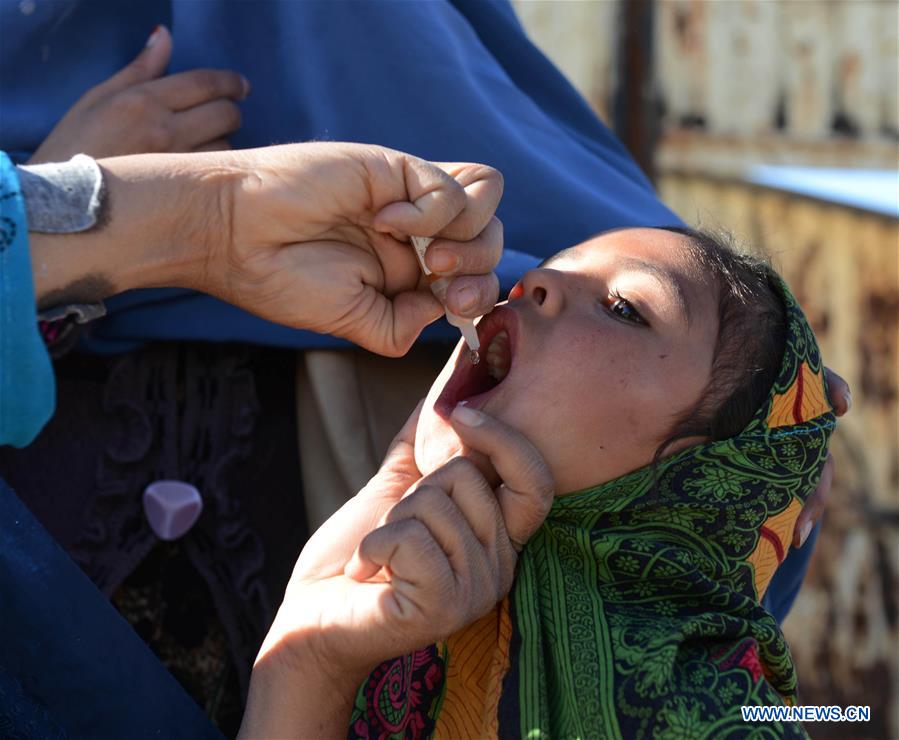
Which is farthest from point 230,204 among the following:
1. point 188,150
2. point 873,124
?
point 873,124

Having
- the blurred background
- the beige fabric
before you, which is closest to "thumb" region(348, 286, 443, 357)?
the beige fabric

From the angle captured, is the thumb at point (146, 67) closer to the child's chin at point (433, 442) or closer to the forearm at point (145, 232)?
the forearm at point (145, 232)

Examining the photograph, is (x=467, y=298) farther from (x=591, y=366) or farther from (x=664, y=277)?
(x=664, y=277)

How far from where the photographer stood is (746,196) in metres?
4.99

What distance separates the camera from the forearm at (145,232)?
5.42 ft

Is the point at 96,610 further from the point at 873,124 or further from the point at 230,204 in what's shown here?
the point at 873,124

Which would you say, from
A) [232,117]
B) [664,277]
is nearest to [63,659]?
[664,277]

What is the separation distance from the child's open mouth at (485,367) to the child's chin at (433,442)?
19 millimetres

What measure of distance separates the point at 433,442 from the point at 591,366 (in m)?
0.24

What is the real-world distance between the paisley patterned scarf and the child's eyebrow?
0.57 ft

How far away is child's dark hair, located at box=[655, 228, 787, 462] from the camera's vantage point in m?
1.71

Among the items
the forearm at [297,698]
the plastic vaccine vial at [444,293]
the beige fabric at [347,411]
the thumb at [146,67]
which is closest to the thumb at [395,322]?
the plastic vaccine vial at [444,293]

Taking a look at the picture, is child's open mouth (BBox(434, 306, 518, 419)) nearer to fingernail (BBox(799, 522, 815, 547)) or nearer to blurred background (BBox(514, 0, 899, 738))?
fingernail (BBox(799, 522, 815, 547))

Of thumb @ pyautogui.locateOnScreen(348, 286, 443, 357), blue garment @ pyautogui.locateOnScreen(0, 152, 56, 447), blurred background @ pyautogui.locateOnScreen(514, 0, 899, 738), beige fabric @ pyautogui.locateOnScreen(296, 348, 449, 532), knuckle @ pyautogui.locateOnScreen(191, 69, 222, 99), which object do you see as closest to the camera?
blue garment @ pyautogui.locateOnScreen(0, 152, 56, 447)
